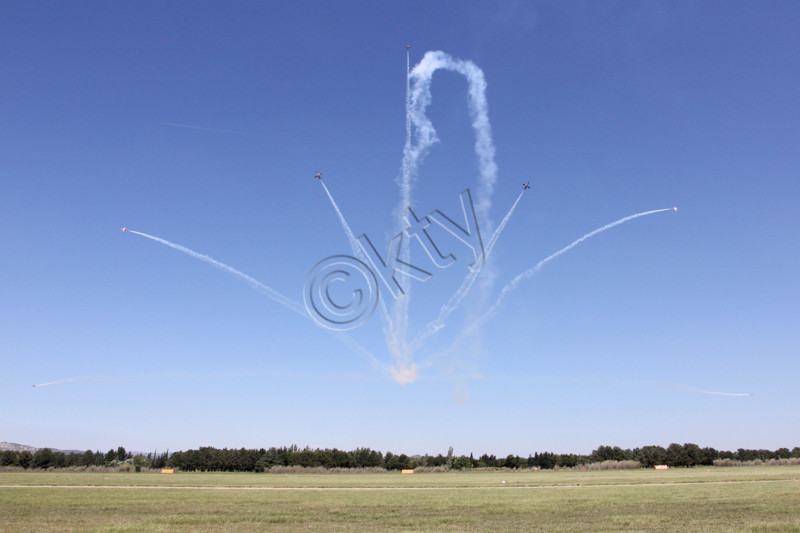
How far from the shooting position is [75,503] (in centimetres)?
3872

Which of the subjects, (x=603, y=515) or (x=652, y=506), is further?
(x=652, y=506)

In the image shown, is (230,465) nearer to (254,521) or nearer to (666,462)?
(666,462)

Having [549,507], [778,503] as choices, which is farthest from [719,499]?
[549,507]

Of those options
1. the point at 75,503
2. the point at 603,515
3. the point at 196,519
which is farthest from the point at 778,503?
the point at 75,503

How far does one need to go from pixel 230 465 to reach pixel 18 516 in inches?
6778

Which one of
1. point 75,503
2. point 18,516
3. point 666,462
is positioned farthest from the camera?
point 666,462

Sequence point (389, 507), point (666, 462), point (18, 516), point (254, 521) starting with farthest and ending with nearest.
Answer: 1. point (666, 462)
2. point (389, 507)
3. point (18, 516)
4. point (254, 521)

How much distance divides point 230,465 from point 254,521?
17785 cm

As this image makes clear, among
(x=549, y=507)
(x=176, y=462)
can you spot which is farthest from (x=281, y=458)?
(x=549, y=507)

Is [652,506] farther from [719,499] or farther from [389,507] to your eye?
[389,507]

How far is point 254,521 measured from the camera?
27297 mm

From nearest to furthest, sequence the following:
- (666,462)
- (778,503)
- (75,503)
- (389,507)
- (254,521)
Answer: (254,521) < (778,503) < (389,507) < (75,503) < (666,462)

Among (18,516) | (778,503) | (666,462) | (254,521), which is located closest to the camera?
(254,521)

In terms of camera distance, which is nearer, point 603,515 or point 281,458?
point 603,515
